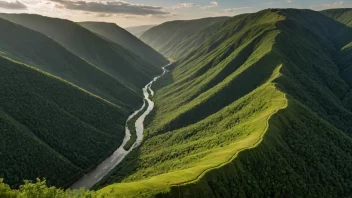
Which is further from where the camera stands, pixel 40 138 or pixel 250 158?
pixel 40 138

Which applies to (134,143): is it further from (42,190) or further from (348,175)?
(42,190)

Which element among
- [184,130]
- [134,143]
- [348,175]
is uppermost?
[348,175]

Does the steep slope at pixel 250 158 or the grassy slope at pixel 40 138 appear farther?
the grassy slope at pixel 40 138

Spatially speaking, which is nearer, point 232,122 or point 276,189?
point 276,189

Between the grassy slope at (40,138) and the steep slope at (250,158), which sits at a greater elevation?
the steep slope at (250,158)

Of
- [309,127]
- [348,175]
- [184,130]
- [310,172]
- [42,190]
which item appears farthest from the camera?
[184,130]

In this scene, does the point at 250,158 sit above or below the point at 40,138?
above

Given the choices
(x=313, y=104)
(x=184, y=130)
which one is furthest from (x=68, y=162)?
(x=313, y=104)

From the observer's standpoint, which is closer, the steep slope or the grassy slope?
the steep slope
